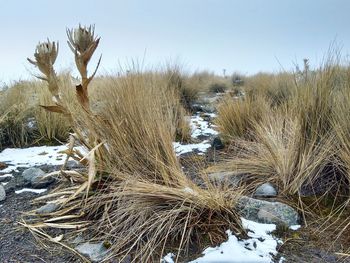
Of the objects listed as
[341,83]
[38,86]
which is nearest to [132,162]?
[341,83]

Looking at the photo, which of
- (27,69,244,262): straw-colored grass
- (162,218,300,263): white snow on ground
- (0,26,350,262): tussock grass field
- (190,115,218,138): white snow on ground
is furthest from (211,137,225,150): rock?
(162,218,300,263): white snow on ground

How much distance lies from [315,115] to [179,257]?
1587 millimetres

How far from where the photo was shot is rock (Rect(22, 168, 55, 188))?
2.92 meters

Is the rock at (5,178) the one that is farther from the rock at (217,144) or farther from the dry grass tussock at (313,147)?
the rock at (217,144)

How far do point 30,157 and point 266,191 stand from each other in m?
2.55

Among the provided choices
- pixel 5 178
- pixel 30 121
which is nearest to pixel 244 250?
pixel 5 178

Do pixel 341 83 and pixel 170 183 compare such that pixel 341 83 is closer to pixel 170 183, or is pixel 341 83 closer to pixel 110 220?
pixel 170 183

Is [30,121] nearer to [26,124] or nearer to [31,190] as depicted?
[26,124]

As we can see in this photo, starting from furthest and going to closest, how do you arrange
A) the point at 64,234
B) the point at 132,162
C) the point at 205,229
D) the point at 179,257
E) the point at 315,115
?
1. the point at 315,115
2. the point at 132,162
3. the point at 64,234
4. the point at 205,229
5. the point at 179,257

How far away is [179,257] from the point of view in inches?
76.2

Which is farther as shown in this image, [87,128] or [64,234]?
[87,128]

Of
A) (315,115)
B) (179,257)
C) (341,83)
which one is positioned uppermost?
(341,83)

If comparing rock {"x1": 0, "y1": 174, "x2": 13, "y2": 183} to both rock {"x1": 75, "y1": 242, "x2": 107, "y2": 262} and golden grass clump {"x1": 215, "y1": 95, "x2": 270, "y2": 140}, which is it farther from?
golden grass clump {"x1": 215, "y1": 95, "x2": 270, "y2": 140}

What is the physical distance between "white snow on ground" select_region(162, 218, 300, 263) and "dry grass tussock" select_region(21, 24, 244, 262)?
0.20ft
